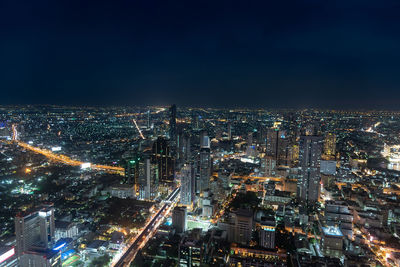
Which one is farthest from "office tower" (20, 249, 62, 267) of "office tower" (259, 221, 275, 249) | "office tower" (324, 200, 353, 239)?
"office tower" (324, 200, 353, 239)

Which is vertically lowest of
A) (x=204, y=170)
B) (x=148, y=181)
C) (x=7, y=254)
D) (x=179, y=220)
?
(x=179, y=220)

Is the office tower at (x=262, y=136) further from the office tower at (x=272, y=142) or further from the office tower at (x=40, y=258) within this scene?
the office tower at (x=40, y=258)

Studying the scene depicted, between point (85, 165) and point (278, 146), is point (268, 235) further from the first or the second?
point (85, 165)

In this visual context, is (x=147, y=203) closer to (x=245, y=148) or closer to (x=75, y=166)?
(x=75, y=166)

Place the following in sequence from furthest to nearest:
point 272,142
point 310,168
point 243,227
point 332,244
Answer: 1. point 272,142
2. point 310,168
3. point 243,227
4. point 332,244

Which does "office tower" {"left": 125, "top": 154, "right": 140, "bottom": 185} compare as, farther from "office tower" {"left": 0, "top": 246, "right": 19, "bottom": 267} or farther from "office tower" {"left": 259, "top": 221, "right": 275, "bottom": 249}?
"office tower" {"left": 259, "top": 221, "right": 275, "bottom": 249}

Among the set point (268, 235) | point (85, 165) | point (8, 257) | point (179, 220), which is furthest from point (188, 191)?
point (85, 165)
